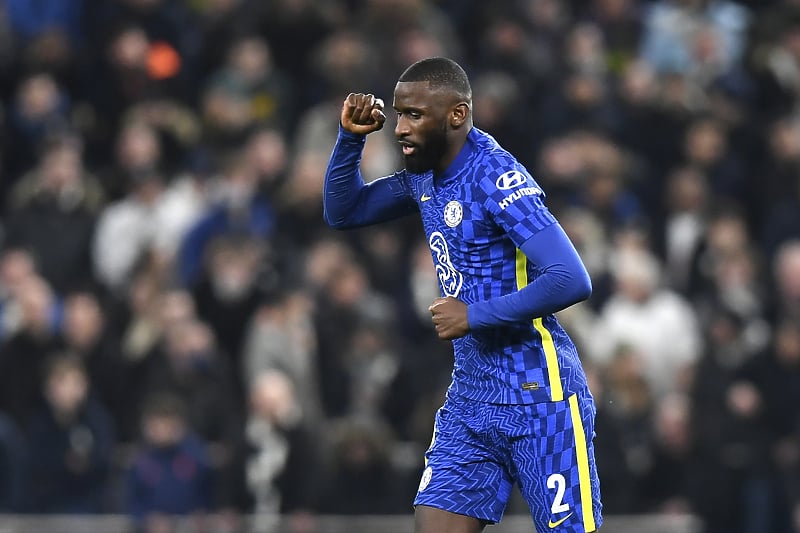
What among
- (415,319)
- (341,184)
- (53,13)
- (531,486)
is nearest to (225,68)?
(53,13)

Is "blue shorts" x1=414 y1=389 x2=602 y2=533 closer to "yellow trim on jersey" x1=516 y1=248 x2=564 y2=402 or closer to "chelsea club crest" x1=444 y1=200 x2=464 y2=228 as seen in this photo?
"yellow trim on jersey" x1=516 y1=248 x2=564 y2=402

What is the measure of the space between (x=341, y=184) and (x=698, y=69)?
27.5ft

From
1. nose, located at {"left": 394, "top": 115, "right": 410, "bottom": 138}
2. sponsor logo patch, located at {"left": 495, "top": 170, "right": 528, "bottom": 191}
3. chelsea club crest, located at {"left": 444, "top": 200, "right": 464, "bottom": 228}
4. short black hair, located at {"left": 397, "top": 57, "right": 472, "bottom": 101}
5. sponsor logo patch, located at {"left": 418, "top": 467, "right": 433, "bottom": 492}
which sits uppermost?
short black hair, located at {"left": 397, "top": 57, "right": 472, "bottom": 101}

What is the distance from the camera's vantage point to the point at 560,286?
5637 mm

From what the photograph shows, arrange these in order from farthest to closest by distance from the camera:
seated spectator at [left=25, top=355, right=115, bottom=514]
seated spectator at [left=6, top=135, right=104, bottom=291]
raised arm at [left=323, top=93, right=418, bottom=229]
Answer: seated spectator at [left=6, top=135, right=104, bottom=291], seated spectator at [left=25, top=355, right=115, bottom=514], raised arm at [left=323, top=93, right=418, bottom=229]

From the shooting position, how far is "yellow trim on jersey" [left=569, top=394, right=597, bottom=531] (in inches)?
234

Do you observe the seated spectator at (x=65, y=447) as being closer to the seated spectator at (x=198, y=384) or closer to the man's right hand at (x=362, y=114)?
the seated spectator at (x=198, y=384)

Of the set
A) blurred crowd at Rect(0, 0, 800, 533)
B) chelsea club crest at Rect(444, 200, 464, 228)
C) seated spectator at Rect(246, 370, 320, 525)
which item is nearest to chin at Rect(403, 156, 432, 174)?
chelsea club crest at Rect(444, 200, 464, 228)

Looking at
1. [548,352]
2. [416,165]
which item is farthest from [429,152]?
[548,352]

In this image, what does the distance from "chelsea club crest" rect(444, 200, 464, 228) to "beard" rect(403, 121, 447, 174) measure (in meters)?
0.16

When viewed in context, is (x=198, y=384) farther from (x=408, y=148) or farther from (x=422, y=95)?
(x=422, y=95)

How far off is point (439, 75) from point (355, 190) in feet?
2.46

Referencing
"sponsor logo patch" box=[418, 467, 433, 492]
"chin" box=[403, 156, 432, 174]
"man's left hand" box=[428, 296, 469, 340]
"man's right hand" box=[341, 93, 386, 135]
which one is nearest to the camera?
"man's left hand" box=[428, 296, 469, 340]

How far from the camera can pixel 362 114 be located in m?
6.16
